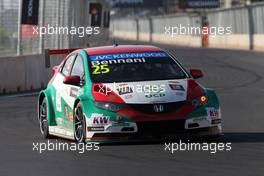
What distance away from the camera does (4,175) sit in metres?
9.26

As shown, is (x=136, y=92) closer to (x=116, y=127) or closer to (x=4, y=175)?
(x=116, y=127)

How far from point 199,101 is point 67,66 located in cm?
241

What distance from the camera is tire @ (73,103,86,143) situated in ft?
38.0

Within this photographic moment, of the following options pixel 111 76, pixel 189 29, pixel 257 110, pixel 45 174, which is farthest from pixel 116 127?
pixel 189 29

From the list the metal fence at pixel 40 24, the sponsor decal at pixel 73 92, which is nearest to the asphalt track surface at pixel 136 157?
the sponsor decal at pixel 73 92

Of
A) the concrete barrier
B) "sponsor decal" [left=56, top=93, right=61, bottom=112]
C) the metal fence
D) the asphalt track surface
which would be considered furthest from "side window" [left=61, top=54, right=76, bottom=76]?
the metal fence

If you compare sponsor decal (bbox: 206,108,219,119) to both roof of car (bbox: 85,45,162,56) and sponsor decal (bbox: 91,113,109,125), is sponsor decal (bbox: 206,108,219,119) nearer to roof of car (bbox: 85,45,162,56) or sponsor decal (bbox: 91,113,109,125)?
sponsor decal (bbox: 91,113,109,125)

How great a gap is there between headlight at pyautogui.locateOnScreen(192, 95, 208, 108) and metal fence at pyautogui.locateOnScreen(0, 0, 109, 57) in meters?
13.1

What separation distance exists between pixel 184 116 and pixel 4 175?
2.89 meters

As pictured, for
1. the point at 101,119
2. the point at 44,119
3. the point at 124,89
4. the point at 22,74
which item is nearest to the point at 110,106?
the point at 101,119

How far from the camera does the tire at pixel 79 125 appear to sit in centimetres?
1157

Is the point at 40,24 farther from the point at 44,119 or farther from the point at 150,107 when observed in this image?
the point at 150,107

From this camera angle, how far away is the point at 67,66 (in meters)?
13.1

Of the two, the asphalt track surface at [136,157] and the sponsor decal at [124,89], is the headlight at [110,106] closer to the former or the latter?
the sponsor decal at [124,89]
